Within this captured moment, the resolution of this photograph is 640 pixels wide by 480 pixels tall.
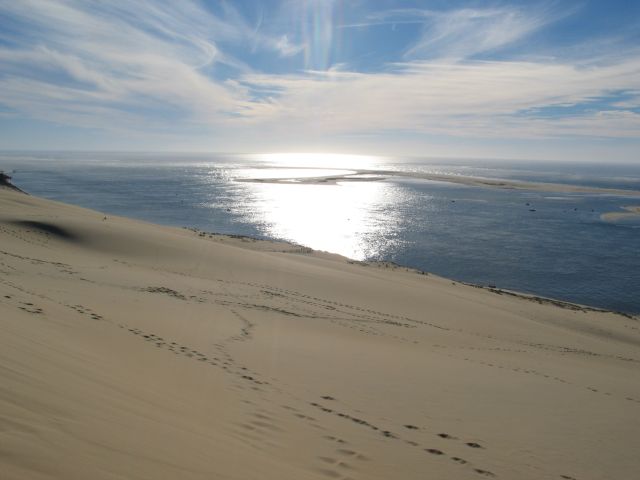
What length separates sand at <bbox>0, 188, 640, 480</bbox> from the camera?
14.9 feet

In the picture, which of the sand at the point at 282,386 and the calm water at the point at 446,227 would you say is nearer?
the sand at the point at 282,386

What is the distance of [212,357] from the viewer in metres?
8.55

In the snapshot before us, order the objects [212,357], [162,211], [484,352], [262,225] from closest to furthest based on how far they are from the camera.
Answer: [212,357] → [484,352] → [262,225] → [162,211]

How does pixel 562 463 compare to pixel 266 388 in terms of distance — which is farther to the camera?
pixel 266 388

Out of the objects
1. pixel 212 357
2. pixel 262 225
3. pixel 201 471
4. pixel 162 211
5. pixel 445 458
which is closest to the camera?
pixel 201 471

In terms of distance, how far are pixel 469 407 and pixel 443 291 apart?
1465 centimetres

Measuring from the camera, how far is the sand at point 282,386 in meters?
4.53

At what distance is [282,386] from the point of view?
7617 mm

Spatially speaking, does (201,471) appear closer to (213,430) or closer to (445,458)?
(213,430)

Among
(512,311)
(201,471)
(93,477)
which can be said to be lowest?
(512,311)

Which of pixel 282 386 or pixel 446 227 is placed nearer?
pixel 282 386

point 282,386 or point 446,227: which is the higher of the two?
point 446,227

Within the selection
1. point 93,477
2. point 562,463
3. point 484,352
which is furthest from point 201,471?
point 484,352

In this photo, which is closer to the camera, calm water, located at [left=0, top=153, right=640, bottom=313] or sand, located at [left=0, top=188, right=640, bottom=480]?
sand, located at [left=0, top=188, right=640, bottom=480]
